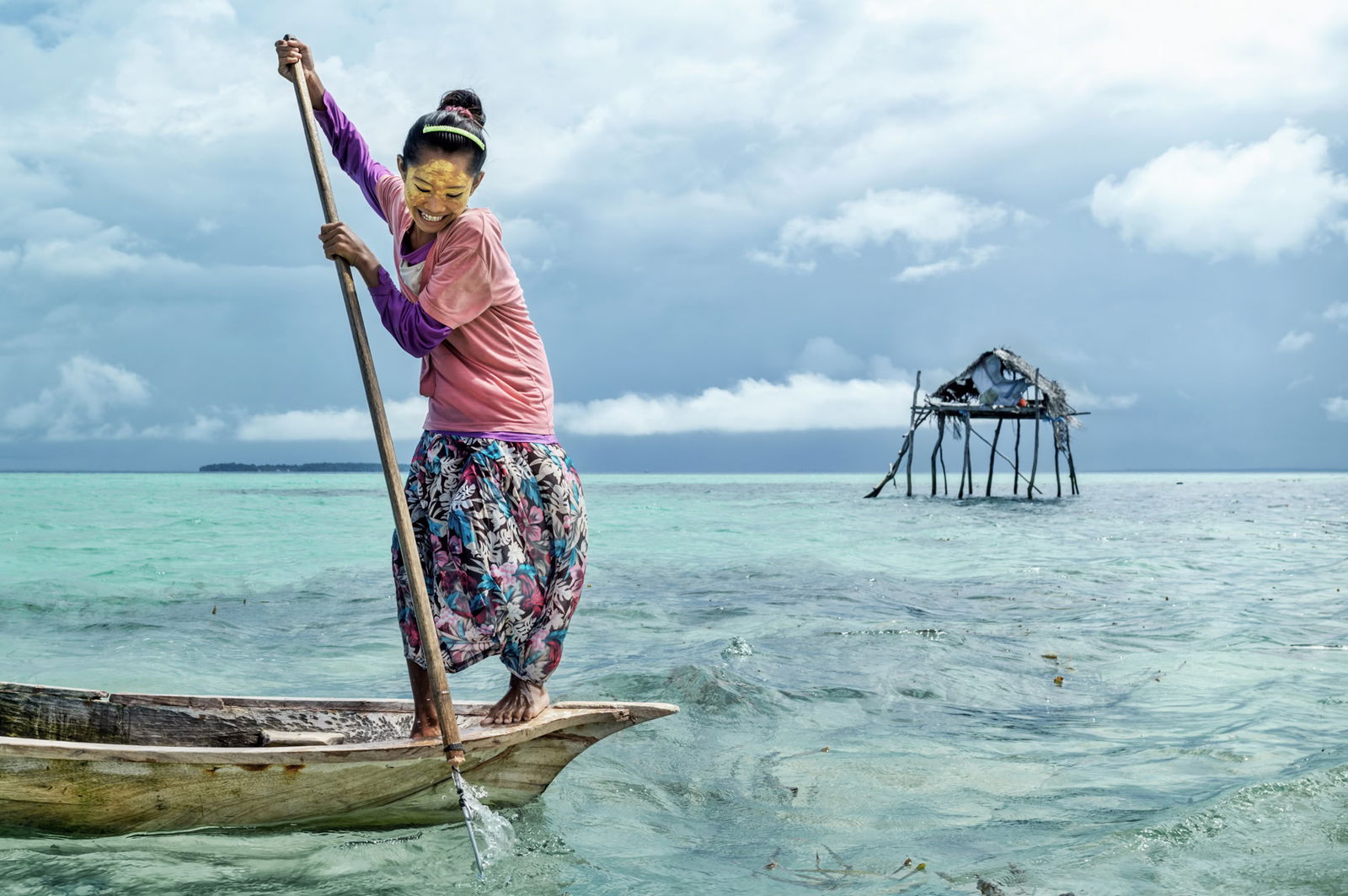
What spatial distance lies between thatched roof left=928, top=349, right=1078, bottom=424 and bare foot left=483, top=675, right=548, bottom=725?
2871cm

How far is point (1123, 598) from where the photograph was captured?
10.3 m

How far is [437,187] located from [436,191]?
1 centimetres

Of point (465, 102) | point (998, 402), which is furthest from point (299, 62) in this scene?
point (998, 402)

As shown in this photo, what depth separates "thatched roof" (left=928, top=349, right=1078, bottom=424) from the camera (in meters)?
29.9

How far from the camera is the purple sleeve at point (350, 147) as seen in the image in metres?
3.81

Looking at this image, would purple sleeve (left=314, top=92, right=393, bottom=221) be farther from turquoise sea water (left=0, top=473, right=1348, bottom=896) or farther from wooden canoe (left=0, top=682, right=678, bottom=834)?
turquoise sea water (left=0, top=473, right=1348, bottom=896)

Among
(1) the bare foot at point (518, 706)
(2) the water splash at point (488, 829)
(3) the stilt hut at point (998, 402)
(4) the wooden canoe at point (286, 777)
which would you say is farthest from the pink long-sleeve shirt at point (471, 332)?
(3) the stilt hut at point (998, 402)

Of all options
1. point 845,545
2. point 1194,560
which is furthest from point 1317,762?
point 845,545

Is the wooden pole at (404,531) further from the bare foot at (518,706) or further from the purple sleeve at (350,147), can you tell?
the purple sleeve at (350,147)

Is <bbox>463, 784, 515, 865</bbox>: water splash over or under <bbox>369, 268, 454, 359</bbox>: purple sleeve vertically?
under

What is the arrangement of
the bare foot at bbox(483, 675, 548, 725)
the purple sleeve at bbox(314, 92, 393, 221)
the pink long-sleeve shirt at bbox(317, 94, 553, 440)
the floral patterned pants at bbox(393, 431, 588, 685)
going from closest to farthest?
the pink long-sleeve shirt at bbox(317, 94, 553, 440)
the floral patterned pants at bbox(393, 431, 588, 685)
the bare foot at bbox(483, 675, 548, 725)
the purple sleeve at bbox(314, 92, 393, 221)

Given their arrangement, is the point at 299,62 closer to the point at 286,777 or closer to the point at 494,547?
the point at 494,547

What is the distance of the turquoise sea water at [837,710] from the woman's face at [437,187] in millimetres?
2108

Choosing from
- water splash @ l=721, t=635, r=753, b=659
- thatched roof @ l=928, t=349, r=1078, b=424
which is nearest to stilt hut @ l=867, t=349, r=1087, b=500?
thatched roof @ l=928, t=349, r=1078, b=424
